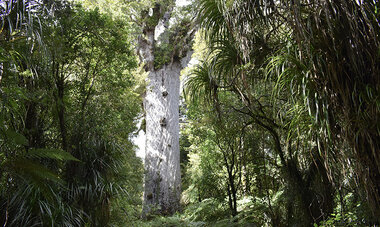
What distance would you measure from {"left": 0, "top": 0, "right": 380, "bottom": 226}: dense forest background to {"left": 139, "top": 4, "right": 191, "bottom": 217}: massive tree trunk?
1557 mm

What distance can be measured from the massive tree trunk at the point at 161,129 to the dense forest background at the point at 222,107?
5.11ft

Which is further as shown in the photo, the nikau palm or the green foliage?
the green foliage

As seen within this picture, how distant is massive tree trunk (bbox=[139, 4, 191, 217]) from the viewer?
709 centimetres

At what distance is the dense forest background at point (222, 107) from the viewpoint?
80.4 inches

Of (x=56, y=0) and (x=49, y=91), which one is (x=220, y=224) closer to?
(x=49, y=91)

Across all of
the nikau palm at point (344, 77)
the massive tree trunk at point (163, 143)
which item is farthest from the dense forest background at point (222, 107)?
the massive tree trunk at point (163, 143)

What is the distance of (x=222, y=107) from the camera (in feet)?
15.3


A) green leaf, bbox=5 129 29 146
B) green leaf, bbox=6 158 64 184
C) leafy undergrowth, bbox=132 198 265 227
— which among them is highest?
green leaf, bbox=5 129 29 146

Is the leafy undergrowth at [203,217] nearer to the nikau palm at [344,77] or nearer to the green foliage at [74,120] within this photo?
the green foliage at [74,120]

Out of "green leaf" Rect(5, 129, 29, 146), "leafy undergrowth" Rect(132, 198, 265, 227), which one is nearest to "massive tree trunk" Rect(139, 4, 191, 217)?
"leafy undergrowth" Rect(132, 198, 265, 227)

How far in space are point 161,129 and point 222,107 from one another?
3.32 metres

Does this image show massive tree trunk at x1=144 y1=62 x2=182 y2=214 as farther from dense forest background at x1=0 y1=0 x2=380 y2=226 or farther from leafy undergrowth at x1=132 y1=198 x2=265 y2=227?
dense forest background at x1=0 y1=0 x2=380 y2=226

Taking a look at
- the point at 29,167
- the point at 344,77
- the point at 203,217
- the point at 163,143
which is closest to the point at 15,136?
the point at 29,167

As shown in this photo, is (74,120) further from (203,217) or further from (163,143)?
(163,143)
